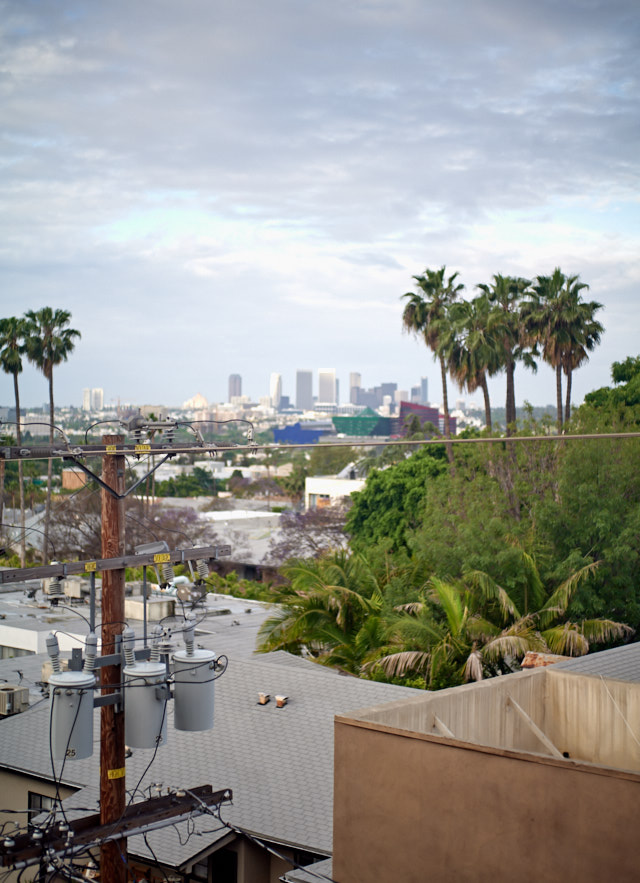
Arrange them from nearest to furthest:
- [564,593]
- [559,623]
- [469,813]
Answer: [469,813] → [564,593] → [559,623]

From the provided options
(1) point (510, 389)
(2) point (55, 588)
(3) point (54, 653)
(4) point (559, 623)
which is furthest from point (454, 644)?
(1) point (510, 389)

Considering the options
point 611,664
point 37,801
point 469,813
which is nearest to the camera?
point 469,813

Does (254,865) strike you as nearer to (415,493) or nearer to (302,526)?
(415,493)

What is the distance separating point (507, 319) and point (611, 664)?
3429 centimetres

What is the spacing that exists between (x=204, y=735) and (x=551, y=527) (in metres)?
17.0

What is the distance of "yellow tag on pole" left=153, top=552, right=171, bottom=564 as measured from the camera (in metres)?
11.0

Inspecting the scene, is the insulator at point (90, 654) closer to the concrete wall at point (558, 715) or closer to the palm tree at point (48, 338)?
the concrete wall at point (558, 715)

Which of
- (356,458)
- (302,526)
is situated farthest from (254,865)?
(356,458)

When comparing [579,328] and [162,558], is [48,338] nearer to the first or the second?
[579,328]

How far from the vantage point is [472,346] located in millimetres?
47406

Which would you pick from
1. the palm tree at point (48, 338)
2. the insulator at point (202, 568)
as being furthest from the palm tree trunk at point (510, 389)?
the insulator at point (202, 568)

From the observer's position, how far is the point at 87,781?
15477mm

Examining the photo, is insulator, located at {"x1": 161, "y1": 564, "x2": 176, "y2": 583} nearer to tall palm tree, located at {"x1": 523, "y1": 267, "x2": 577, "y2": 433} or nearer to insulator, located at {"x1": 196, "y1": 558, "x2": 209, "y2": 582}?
insulator, located at {"x1": 196, "y1": 558, "x2": 209, "y2": 582}

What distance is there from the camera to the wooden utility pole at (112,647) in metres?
10.8
